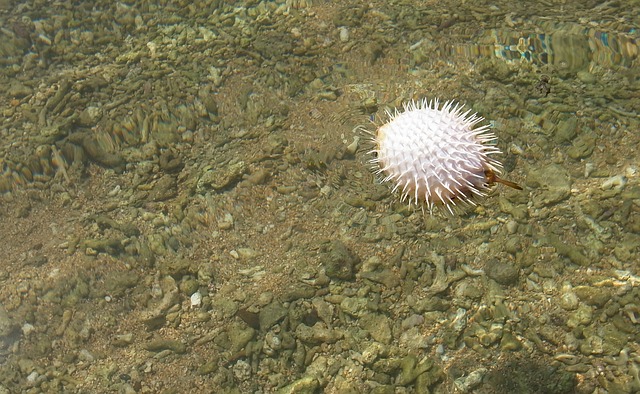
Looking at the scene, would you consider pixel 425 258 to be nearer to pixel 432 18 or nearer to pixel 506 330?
pixel 506 330

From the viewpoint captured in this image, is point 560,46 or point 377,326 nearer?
point 377,326

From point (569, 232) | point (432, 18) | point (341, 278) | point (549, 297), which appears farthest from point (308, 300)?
point (432, 18)

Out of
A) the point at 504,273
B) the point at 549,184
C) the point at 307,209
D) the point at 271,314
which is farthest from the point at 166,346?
the point at 549,184

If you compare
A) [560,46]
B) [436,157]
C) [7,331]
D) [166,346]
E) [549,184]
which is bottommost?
[166,346]

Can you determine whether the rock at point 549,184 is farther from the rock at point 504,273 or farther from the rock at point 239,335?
the rock at point 239,335

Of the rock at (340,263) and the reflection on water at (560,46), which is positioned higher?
the reflection on water at (560,46)

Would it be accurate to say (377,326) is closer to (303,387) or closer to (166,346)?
(303,387)

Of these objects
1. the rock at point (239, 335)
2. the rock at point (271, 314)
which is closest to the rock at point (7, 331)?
the rock at point (239, 335)
